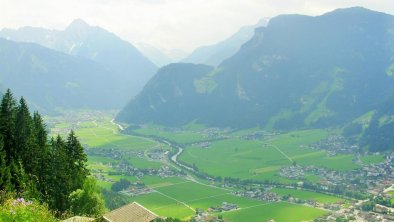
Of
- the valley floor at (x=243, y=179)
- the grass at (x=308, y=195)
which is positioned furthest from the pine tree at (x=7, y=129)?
the grass at (x=308, y=195)

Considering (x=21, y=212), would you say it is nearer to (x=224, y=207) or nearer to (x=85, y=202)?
(x=85, y=202)

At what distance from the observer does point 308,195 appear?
Result: 126938mm

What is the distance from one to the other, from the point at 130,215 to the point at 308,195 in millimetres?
102857

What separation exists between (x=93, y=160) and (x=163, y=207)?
70913mm

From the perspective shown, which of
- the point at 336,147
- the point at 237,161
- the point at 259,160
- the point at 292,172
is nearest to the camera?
the point at 292,172

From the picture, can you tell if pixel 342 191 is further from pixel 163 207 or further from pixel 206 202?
pixel 163 207

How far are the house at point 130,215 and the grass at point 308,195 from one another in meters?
94.5

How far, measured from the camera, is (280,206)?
117 m

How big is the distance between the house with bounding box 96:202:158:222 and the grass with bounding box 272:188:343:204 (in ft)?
310

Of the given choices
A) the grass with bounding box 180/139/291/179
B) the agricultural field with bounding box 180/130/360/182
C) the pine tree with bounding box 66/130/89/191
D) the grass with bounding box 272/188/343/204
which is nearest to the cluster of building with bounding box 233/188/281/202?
the grass with bounding box 272/188/343/204

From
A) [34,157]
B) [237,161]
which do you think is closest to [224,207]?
[237,161]

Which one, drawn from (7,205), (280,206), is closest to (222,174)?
(280,206)

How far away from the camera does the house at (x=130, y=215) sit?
3003cm

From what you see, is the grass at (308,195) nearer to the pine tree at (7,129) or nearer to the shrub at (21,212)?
the pine tree at (7,129)
